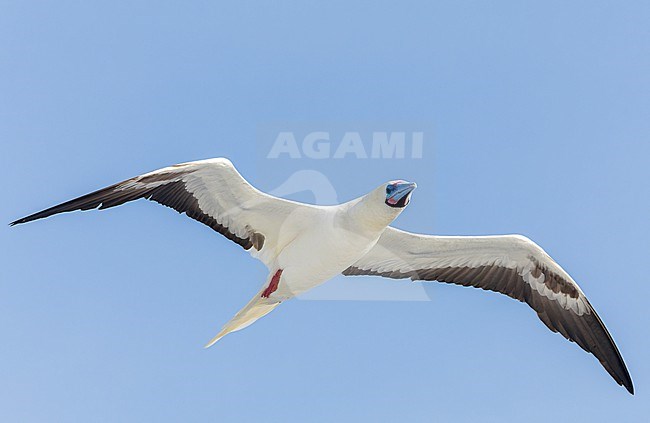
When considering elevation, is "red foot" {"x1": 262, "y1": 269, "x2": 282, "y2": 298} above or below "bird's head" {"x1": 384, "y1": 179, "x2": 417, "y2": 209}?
below

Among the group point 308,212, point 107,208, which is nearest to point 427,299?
point 308,212

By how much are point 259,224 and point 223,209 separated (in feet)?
2.26

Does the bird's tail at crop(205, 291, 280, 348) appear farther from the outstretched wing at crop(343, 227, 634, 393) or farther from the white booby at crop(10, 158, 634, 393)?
the outstretched wing at crop(343, 227, 634, 393)

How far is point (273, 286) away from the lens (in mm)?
15453

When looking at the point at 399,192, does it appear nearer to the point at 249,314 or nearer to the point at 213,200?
the point at 213,200

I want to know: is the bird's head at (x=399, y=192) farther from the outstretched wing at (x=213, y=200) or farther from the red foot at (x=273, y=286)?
the red foot at (x=273, y=286)

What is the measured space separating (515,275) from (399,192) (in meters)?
4.28

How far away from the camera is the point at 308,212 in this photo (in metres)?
15.0

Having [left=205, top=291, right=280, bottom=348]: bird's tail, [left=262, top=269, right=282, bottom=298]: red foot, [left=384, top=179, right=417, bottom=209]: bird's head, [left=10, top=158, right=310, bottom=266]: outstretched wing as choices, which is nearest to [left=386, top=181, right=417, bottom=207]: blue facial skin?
[left=384, top=179, right=417, bottom=209]: bird's head

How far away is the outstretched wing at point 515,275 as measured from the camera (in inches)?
632

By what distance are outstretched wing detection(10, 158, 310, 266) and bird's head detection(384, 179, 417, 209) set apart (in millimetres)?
2273

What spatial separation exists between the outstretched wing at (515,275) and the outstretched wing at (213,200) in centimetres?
208

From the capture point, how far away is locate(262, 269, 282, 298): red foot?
15422 millimetres

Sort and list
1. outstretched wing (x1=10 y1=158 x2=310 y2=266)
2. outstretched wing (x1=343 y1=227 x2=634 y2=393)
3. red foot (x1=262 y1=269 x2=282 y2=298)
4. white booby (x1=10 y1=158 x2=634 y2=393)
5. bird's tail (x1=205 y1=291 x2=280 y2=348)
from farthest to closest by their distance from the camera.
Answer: outstretched wing (x1=343 y1=227 x2=634 y2=393) < bird's tail (x1=205 y1=291 x2=280 y2=348) < red foot (x1=262 y1=269 x2=282 y2=298) < outstretched wing (x1=10 y1=158 x2=310 y2=266) < white booby (x1=10 y1=158 x2=634 y2=393)
